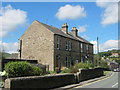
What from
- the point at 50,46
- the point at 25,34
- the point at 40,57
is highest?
the point at 25,34

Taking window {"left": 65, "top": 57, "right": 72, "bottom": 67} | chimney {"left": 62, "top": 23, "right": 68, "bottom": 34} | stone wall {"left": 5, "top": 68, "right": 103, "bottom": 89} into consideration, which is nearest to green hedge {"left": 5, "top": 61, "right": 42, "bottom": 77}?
stone wall {"left": 5, "top": 68, "right": 103, "bottom": 89}

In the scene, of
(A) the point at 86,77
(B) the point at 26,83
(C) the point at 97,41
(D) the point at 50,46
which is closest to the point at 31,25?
Result: (D) the point at 50,46

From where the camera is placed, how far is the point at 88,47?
45.6 metres

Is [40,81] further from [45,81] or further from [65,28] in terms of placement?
[65,28]

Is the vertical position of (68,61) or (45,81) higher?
(68,61)

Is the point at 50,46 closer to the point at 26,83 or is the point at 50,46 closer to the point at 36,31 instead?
the point at 36,31

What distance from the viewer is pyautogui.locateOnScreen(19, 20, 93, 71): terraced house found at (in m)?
31.1

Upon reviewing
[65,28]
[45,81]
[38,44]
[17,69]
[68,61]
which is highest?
[65,28]

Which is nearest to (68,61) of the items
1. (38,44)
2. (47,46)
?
(47,46)

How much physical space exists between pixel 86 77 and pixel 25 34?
61.6 ft

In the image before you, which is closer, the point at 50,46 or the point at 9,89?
the point at 9,89

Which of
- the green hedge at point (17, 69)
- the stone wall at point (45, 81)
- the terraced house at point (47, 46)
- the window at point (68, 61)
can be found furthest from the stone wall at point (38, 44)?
the green hedge at point (17, 69)

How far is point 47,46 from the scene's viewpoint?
104ft

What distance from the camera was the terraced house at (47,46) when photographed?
102 ft
